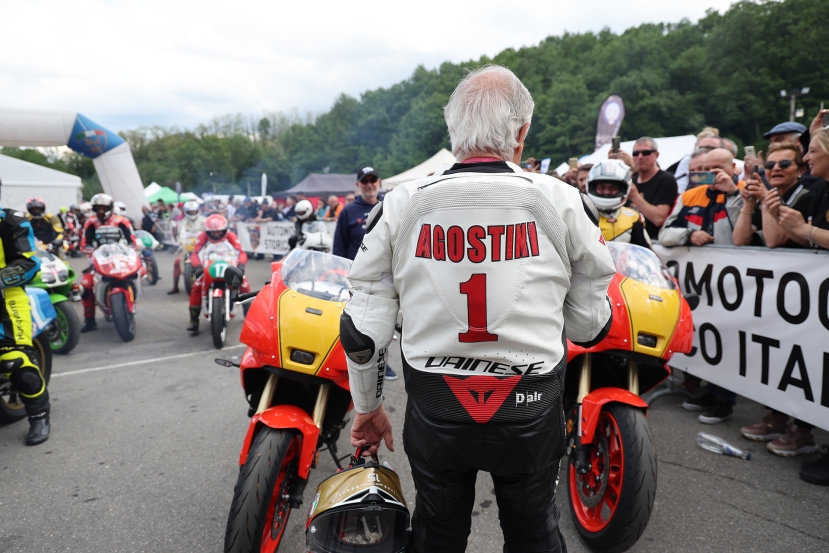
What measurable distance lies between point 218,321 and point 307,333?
13.4 feet

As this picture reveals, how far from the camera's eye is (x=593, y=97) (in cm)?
4453

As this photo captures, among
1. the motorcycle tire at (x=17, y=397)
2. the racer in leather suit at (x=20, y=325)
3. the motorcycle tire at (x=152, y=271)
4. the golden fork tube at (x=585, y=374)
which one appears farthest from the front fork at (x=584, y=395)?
the motorcycle tire at (x=152, y=271)

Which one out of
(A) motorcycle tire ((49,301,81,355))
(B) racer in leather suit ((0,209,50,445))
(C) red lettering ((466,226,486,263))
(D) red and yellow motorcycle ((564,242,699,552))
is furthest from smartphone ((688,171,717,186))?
(A) motorcycle tire ((49,301,81,355))

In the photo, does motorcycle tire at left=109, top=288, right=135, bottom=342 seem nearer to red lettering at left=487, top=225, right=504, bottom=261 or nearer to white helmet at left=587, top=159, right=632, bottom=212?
white helmet at left=587, top=159, right=632, bottom=212

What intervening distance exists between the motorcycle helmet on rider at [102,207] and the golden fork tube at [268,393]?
232 inches

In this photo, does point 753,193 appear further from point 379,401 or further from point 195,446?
point 195,446

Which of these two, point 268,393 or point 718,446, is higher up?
point 268,393

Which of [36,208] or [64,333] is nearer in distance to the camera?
→ [64,333]

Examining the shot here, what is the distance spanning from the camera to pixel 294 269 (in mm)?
2699

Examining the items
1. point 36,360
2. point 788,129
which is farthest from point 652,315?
point 36,360

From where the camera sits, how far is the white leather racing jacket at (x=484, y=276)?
1355 mm

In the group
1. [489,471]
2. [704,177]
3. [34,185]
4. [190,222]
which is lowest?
[489,471]

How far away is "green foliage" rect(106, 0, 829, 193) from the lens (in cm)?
→ 3434

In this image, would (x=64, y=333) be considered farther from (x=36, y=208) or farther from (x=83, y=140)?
(x=83, y=140)
